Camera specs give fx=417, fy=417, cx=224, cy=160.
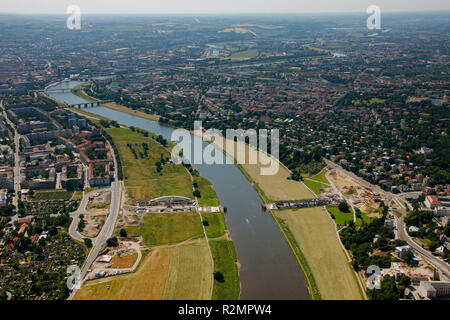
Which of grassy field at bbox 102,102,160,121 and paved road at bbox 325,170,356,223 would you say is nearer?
paved road at bbox 325,170,356,223

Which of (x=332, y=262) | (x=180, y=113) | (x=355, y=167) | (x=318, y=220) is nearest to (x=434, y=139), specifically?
(x=355, y=167)

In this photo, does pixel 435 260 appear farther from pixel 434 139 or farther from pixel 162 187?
pixel 434 139

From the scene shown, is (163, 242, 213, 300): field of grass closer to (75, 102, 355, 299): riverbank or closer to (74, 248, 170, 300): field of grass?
(74, 248, 170, 300): field of grass

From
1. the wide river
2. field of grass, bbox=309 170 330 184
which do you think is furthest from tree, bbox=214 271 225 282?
field of grass, bbox=309 170 330 184

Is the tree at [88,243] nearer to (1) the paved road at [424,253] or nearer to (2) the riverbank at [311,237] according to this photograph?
(2) the riverbank at [311,237]

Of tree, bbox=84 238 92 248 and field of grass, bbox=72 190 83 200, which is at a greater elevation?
field of grass, bbox=72 190 83 200

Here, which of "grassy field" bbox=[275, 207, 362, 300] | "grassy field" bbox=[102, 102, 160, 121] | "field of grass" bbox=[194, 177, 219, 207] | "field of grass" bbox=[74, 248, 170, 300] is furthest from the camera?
"grassy field" bbox=[102, 102, 160, 121]
